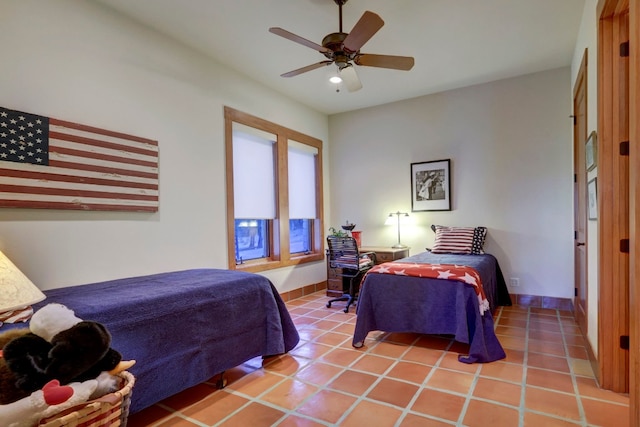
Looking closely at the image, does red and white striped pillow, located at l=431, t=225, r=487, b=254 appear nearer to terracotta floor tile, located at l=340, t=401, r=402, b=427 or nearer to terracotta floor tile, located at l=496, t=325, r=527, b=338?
terracotta floor tile, located at l=496, t=325, r=527, b=338

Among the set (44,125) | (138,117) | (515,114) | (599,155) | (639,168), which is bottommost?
(639,168)

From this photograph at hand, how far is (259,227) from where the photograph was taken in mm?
4578

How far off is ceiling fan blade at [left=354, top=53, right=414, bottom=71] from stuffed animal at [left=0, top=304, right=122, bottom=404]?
2.57 m

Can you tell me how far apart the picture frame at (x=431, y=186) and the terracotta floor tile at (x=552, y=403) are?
2831 millimetres

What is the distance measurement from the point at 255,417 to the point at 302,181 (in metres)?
3.62

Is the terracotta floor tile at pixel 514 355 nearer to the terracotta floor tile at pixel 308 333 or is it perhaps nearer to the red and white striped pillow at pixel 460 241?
the red and white striped pillow at pixel 460 241

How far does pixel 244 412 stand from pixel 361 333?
1288 mm

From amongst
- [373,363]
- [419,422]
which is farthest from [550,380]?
[373,363]

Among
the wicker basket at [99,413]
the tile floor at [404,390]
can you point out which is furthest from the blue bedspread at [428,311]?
the wicker basket at [99,413]

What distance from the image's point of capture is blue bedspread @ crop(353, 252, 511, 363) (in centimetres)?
269

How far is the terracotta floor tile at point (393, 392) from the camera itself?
83.6 inches

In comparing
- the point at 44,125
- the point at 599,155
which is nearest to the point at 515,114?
the point at 599,155

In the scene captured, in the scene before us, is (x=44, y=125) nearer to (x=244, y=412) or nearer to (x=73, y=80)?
(x=73, y=80)

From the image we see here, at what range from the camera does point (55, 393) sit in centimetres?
108
